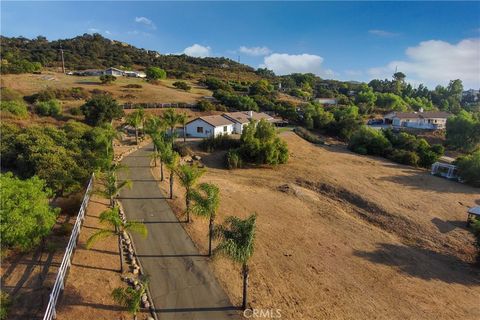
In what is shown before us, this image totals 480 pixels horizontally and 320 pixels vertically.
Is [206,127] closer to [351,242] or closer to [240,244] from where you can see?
[351,242]

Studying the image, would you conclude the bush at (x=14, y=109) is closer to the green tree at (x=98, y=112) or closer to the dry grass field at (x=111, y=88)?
the green tree at (x=98, y=112)

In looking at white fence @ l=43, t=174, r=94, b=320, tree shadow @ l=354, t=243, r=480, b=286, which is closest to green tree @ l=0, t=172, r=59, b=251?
white fence @ l=43, t=174, r=94, b=320

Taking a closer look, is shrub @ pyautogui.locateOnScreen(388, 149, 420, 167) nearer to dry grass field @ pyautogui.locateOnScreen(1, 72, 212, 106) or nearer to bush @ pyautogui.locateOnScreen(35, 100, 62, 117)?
dry grass field @ pyautogui.locateOnScreen(1, 72, 212, 106)

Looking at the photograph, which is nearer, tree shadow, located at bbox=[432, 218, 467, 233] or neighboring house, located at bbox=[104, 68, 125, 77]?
tree shadow, located at bbox=[432, 218, 467, 233]

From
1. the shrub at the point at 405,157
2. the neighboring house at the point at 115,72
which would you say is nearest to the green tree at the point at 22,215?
the shrub at the point at 405,157

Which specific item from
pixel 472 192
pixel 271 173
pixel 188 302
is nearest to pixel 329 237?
pixel 188 302

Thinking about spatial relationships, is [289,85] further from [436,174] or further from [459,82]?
[436,174]
